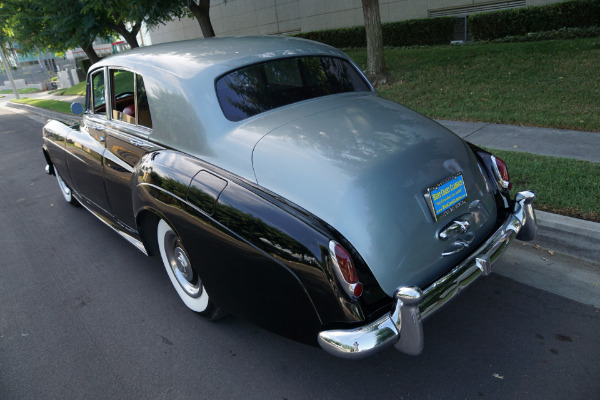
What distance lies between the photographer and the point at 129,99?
4.18 m

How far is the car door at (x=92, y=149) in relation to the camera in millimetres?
4000

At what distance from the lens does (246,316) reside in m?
2.63

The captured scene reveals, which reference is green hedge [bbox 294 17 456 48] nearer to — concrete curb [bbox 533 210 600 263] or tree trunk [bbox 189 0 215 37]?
tree trunk [bbox 189 0 215 37]

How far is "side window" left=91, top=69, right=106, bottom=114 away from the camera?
4.30m

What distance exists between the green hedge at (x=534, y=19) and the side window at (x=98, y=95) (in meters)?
11.7

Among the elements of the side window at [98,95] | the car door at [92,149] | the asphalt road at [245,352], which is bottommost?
the asphalt road at [245,352]

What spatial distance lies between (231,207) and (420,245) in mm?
1033

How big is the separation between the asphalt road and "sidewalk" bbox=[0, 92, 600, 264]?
68 centimetres

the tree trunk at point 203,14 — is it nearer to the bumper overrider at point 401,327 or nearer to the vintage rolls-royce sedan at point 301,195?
the vintage rolls-royce sedan at point 301,195

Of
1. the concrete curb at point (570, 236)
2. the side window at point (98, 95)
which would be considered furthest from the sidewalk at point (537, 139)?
the side window at point (98, 95)

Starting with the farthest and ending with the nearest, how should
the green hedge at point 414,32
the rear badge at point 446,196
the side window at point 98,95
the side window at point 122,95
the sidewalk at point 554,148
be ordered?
1. the green hedge at point 414,32
2. the side window at point 98,95
3. the side window at point 122,95
4. the sidewalk at point 554,148
5. the rear badge at point 446,196

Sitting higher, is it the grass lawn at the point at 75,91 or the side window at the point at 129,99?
the grass lawn at the point at 75,91

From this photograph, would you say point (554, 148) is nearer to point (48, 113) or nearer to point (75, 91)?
point (48, 113)

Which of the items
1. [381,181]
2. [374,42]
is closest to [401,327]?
[381,181]
